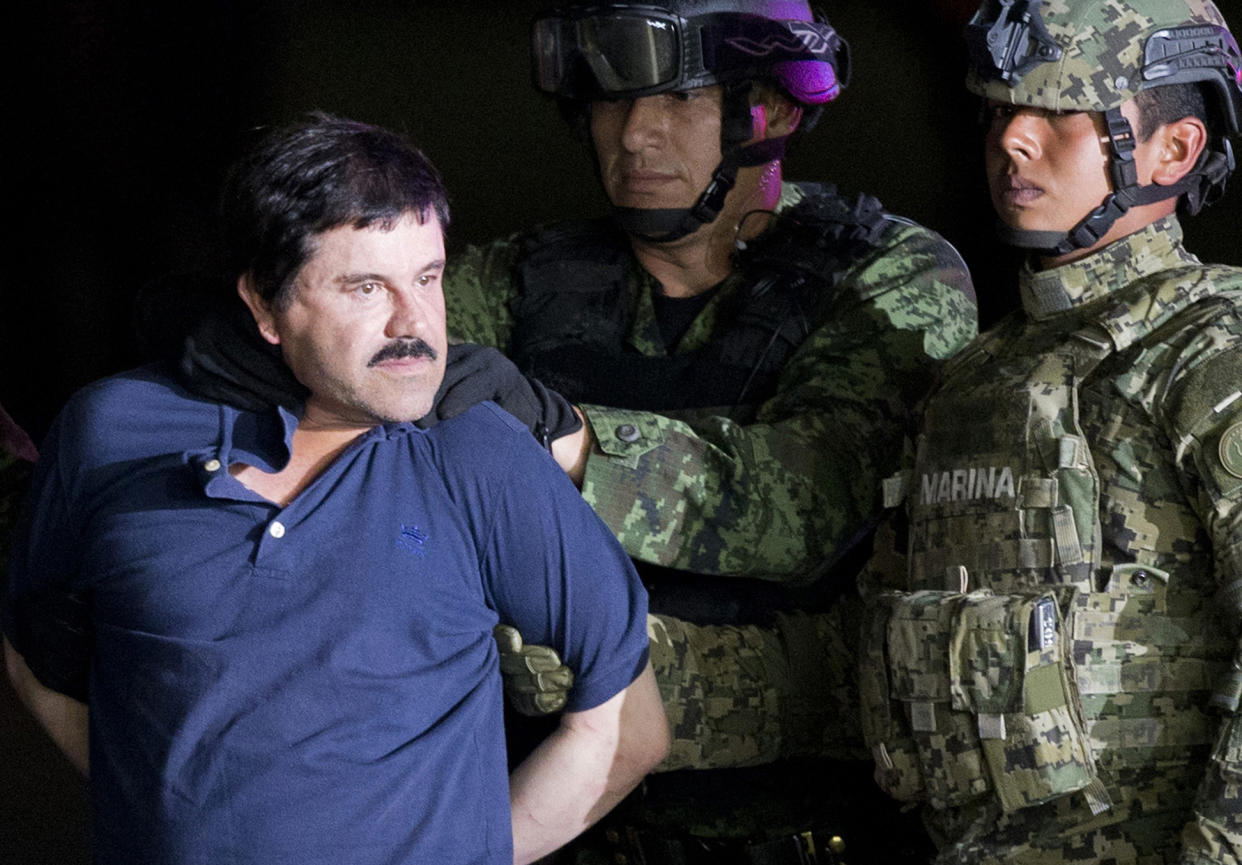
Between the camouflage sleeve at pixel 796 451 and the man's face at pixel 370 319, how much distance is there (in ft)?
1.79

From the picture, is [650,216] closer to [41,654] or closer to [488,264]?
[488,264]

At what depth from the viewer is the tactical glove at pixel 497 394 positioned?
6.19 ft

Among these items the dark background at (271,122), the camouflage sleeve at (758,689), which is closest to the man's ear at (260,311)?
the camouflage sleeve at (758,689)

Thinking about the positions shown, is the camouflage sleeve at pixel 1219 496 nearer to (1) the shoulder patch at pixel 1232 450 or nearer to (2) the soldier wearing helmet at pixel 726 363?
(1) the shoulder patch at pixel 1232 450

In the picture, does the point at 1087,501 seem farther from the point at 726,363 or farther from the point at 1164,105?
the point at 726,363

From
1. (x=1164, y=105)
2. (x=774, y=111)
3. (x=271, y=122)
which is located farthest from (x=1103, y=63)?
(x=271, y=122)

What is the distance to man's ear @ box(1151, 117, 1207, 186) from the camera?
6.81 feet

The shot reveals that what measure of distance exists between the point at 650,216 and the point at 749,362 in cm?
30

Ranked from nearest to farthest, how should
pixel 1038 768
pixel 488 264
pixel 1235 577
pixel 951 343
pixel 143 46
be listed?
pixel 1235 577 → pixel 1038 768 → pixel 951 343 → pixel 488 264 → pixel 143 46

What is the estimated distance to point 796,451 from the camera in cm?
235

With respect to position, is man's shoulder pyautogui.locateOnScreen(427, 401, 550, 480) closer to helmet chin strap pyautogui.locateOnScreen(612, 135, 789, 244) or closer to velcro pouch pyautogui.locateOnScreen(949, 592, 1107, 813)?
velcro pouch pyautogui.locateOnScreen(949, 592, 1107, 813)

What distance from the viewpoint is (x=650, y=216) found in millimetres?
2615

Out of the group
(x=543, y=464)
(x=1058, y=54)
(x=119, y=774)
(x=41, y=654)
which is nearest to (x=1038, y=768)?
(x=543, y=464)

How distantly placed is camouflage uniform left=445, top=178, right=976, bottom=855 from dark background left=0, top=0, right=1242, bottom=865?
1.01 m
